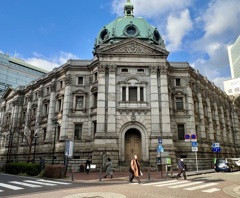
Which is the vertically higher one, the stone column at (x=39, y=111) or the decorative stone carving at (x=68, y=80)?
the decorative stone carving at (x=68, y=80)

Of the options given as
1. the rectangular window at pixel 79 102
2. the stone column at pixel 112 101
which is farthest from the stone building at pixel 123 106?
the rectangular window at pixel 79 102

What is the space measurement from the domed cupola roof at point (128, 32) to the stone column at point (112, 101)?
23.4ft

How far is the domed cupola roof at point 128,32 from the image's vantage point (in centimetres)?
3516

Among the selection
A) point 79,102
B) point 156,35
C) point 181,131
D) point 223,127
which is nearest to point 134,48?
point 156,35

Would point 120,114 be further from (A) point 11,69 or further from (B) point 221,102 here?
(A) point 11,69

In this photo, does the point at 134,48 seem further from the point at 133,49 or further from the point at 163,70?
the point at 163,70

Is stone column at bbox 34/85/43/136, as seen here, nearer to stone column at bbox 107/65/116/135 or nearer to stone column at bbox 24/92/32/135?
stone column at bbox 24/92/32/135

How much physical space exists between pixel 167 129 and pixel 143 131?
3.01 m

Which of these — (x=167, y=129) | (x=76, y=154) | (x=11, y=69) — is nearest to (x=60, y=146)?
(x=76, y=154)

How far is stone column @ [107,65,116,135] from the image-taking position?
1078 inches

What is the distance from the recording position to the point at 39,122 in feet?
120

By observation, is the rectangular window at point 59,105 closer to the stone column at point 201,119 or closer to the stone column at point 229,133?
the stone column at point 201,119

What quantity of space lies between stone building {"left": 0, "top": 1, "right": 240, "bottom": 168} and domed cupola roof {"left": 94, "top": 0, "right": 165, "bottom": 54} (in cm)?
17

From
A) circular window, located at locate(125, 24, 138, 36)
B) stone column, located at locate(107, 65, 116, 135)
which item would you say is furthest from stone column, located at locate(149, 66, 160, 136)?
circular window, located at locate(125, 24, 138, 36)
